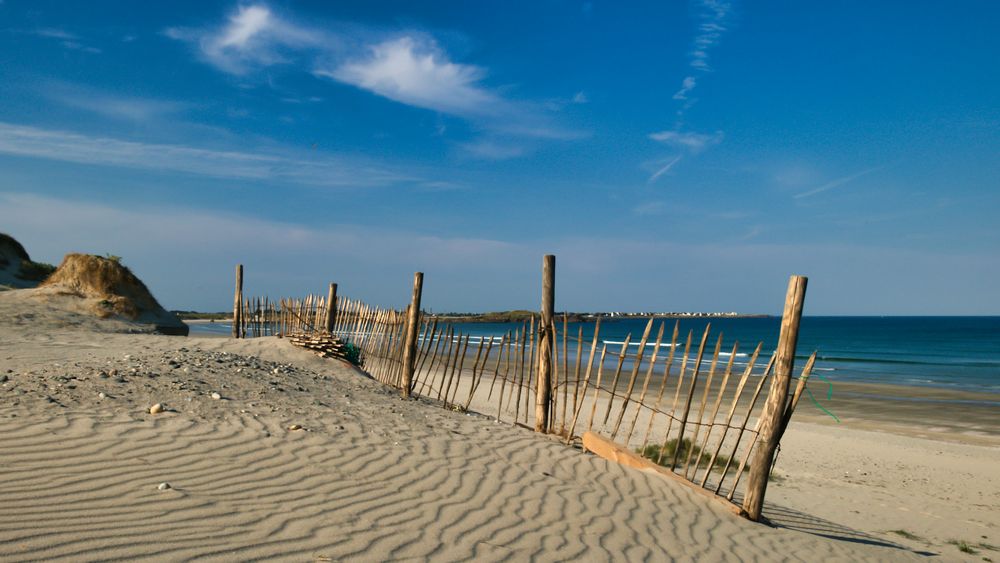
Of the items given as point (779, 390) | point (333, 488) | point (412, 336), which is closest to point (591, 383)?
point (412, 336)

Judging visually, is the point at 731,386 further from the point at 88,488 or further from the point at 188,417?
the point at 88,488

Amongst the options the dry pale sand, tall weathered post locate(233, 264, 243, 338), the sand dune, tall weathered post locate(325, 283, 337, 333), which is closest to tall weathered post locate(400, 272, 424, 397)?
the dry pale sand

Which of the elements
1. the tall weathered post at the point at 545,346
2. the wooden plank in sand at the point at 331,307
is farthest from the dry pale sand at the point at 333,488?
the wooden plank in sand at the point at 331,307

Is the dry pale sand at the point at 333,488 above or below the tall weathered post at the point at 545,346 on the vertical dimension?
below

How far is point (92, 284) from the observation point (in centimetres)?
1808

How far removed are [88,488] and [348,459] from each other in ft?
6.72

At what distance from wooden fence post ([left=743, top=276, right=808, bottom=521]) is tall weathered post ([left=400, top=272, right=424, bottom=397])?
5.84 metres

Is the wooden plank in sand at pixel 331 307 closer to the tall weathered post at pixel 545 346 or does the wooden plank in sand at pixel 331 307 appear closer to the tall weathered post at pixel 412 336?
the tall weathered post at pixel 412 336

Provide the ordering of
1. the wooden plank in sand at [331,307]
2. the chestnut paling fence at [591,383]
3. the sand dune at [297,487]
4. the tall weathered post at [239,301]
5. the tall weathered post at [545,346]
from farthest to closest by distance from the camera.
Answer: the tall weathered post at [239,301], the wooden plank in sand at [331,307], the tall weathered post at [545,346], the chestnut paling fence at [591,383], the sand dune at [297,487]

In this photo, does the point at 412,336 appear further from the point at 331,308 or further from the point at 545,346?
the point at 331,308

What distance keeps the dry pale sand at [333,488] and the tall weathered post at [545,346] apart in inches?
18.4

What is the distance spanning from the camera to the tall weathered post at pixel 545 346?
8.12 metres

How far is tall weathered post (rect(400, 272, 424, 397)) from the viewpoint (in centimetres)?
1021

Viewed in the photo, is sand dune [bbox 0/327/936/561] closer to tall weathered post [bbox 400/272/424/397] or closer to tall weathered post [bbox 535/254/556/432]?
tall weathered post [bbox 535/254/556/432]
